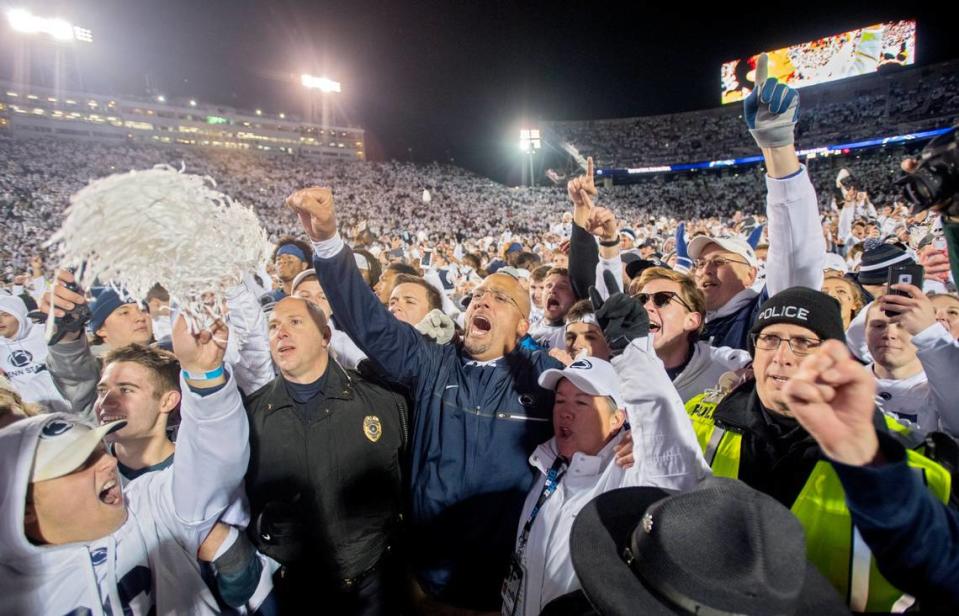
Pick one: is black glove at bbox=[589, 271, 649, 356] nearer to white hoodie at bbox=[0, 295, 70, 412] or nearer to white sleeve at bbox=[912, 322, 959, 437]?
white sleeve at bbox=[912, 322, 959, 437]

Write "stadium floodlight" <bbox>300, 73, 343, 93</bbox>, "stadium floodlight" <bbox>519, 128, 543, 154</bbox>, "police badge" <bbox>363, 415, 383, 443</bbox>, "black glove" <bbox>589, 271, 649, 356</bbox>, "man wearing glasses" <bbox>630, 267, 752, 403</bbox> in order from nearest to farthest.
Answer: "black glove" <bbox>589, 271, 649, 356</bbox>, "police badge" <bbox>363, 415, 383, 443</bbox>, "man wearing glasses" <bbox>630, 267, 752, 403</bbox>, "stadium floodlight" <bbox>519, 128, 543, 154</bbox>, "stadium floodlight" <bbox>300, 73, 343, 93</bbox>

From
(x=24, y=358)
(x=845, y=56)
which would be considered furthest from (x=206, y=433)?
(x=845, y=56)

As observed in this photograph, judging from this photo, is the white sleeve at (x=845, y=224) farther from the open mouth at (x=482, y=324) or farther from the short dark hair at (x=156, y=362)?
the short dark hair at (x=156, y=362)

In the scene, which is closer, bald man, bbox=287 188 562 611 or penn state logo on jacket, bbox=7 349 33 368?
bald man, bbox=287 188 562 611

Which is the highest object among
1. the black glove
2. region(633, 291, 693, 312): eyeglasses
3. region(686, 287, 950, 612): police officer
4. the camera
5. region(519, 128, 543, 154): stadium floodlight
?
region(519, 128, 543, 154): stadium floodlight

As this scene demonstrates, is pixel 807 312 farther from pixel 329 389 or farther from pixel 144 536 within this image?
pixel 144 536

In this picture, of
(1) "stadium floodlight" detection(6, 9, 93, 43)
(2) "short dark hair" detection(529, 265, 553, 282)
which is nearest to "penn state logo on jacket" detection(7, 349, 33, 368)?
(2) "short dark hair" detection(529, 265, 553, 282)

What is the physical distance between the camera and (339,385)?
2520 millimetres

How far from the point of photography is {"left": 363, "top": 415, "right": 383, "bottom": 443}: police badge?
8.12ft

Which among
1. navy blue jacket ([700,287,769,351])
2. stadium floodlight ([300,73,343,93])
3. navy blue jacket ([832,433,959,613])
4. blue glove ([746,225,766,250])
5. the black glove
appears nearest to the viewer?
navy blue jacket ([832,433,959,613])

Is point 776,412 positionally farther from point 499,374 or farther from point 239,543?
point 239,543

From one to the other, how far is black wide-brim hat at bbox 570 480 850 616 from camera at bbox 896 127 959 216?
1030mm

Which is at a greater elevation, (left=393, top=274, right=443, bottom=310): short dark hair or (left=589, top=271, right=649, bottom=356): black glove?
(left=393, top=274, right=443, bottom=310): short dark hair

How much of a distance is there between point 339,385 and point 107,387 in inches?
38.3
